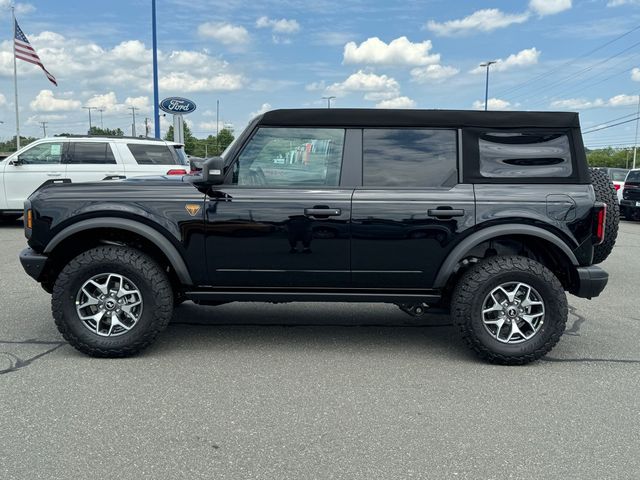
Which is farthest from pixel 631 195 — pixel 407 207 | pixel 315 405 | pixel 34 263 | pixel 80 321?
pixel 34 263

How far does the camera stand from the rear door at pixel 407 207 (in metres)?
4.12

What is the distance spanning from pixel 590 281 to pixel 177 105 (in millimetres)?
23190

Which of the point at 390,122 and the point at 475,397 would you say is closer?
the point at 475,397

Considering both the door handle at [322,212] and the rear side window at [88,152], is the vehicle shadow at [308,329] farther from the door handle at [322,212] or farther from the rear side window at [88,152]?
the rear side window at [88,152]

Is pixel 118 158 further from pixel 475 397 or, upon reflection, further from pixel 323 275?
pixel 475 397

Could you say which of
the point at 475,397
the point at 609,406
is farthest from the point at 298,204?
the point at 609,406

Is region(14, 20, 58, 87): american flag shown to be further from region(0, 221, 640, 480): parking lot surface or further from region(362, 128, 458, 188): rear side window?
region(362, 128, 458, 188): rear side window

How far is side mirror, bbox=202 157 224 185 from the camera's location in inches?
160

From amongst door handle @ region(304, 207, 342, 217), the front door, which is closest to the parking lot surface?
the front door

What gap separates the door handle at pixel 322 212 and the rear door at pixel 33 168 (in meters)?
9.71

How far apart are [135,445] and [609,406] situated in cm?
283

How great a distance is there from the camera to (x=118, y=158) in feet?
39.6

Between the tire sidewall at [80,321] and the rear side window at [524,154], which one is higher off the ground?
the rear side window at [524,154]

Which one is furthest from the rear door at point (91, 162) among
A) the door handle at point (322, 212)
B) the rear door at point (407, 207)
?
the rear door at point (407, 207)
